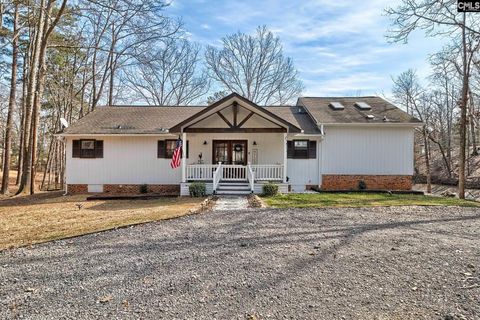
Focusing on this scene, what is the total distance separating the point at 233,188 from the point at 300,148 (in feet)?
14.0

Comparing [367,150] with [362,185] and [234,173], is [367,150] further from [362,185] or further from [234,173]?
[234,173]

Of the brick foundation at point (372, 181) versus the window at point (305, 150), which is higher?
the window at point (305, 150)

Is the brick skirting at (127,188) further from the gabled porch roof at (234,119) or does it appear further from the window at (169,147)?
the gabled porch roof at (234,119)

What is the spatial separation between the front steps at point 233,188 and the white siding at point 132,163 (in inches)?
115

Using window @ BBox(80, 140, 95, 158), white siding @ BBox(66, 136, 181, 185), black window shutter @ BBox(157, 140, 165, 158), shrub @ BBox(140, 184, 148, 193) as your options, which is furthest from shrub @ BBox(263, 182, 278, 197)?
window @ BBox(80, 140, 95, 158)

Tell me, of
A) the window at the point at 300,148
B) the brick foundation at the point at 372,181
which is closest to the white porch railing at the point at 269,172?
the window at the point at 300,148

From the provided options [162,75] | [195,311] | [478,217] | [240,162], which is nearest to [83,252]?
[195,311]

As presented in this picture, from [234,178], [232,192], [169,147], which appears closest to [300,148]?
[234,178]

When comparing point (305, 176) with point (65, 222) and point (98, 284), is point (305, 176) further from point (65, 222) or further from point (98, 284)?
point (98, 284)

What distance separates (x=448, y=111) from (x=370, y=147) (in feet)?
73.2

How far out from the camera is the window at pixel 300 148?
1460 cm

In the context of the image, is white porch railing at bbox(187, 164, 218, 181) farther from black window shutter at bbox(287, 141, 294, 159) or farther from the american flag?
black window shutter at bbox(287, 141, 294, 159)

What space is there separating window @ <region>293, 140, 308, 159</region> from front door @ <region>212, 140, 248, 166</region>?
243cm

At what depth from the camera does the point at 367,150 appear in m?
14.6
